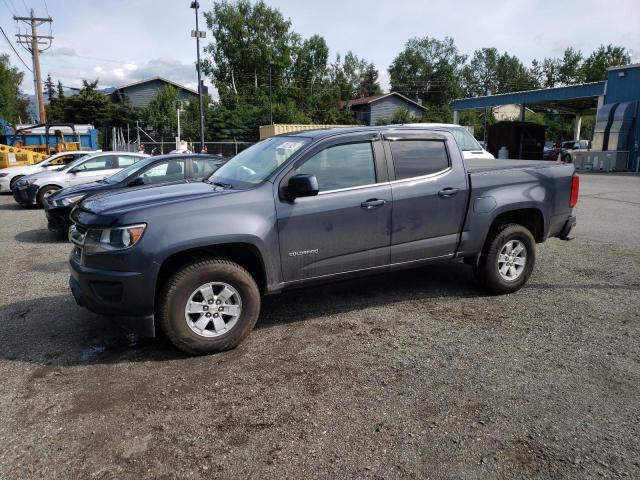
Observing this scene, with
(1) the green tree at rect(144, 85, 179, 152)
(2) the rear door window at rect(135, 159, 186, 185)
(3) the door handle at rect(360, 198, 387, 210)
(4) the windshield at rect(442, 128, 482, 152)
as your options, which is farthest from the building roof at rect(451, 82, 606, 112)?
(3) the door handle at rect(360, 198, 387, 210)

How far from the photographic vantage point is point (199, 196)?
4078mm

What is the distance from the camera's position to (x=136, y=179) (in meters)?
8.72

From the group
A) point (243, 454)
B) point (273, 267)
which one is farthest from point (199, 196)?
point (243, 454)

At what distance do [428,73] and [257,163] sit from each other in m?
92.9

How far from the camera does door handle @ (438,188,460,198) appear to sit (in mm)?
4938

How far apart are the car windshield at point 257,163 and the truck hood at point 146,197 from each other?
242mm

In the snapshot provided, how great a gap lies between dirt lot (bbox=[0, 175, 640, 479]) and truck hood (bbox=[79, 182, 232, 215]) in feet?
3.92

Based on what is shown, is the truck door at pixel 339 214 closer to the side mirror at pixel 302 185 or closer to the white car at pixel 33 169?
the side mirror at pixel 302 185

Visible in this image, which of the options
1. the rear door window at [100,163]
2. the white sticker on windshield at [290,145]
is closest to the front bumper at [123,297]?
the white sticker on windshield at [290,145]

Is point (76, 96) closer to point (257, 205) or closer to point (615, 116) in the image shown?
point (615, 116)

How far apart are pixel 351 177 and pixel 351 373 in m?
1.80

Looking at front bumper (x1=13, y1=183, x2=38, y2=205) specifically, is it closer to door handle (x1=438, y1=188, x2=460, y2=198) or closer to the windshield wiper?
the windshield wiper

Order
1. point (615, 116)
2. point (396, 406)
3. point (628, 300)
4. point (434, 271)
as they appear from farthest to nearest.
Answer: point (615, 116), point (434, 271), point (628, 300), point (396, 406)

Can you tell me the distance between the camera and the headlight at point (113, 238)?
3762 millimetres
